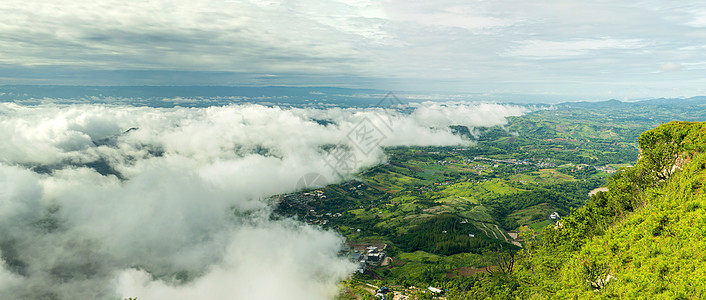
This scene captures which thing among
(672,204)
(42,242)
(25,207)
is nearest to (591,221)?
(672,204)

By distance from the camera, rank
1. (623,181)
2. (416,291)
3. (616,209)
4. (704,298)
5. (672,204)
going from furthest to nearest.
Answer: (416,291) < (623,181) < (616,209) < (672,204) < (704,298)

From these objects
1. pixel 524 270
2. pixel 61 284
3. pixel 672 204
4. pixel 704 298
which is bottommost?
pixel 61 284

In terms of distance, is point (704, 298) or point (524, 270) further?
point (524, 270)

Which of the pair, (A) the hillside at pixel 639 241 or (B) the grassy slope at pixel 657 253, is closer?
(B) the grassy slope at pixel 657 253

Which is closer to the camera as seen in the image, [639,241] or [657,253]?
[657,253]

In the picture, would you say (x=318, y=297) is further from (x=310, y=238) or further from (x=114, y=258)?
(x=114, y=258)

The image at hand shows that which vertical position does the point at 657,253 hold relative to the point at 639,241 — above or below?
above

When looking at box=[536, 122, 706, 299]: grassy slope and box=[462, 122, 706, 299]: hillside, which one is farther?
box=[462, 122, 706, 299]: hillside

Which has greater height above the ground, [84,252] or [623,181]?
[623,181]
